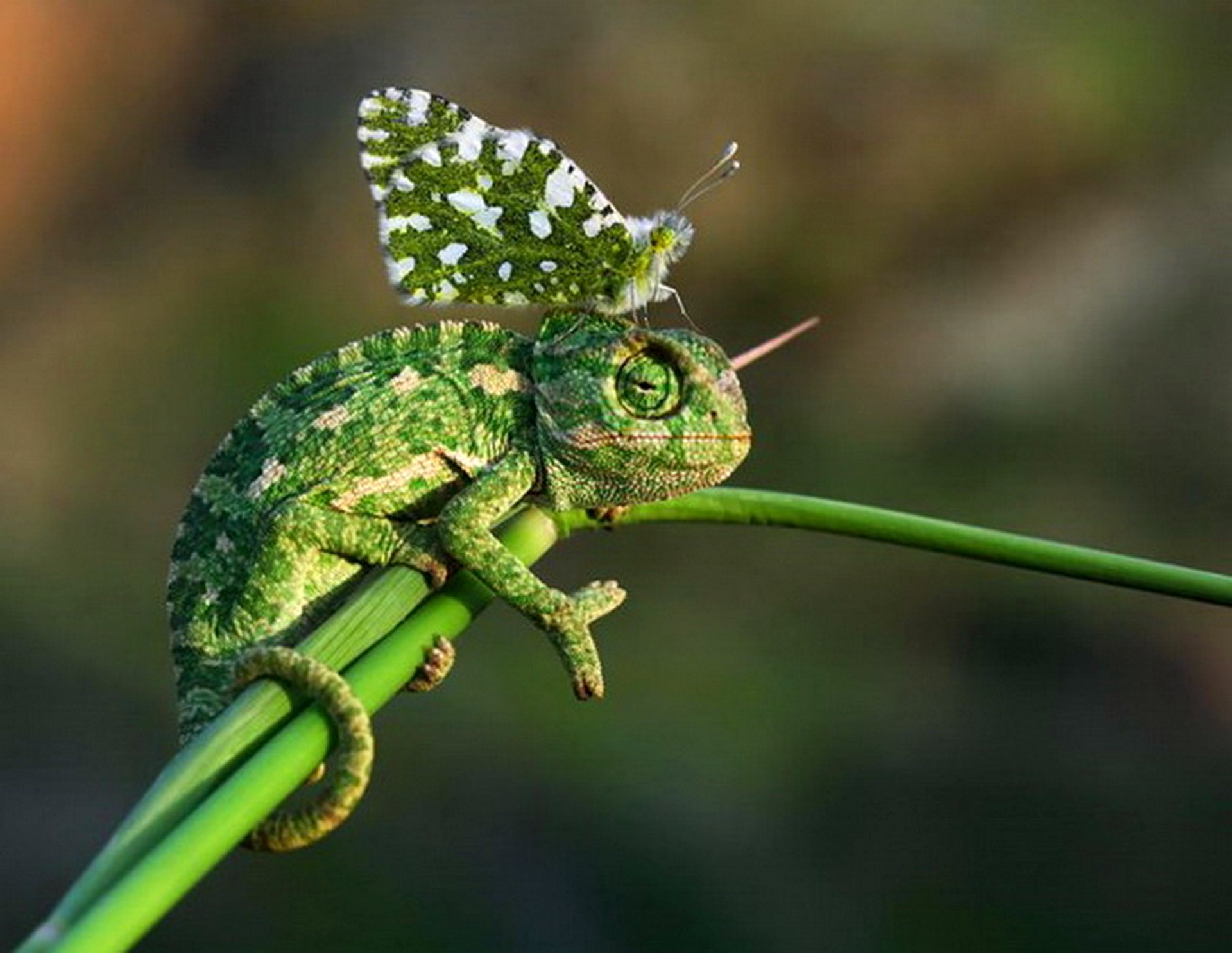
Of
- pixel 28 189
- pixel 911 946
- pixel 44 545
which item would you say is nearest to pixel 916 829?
pixel 911 946

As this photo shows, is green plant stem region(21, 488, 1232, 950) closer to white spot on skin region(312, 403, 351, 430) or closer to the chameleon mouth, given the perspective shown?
the chameleon mouth

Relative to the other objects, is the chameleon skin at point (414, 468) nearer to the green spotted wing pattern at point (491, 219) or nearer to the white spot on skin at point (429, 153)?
the green spotted wing pattern at point (491, 219)

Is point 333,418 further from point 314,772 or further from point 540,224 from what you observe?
point 314,772

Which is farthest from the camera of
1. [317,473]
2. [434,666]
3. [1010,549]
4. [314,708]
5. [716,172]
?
[716,172]

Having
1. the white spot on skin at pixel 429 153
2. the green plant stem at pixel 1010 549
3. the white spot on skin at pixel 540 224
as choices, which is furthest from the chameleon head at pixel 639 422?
the green plant stem at pixel 1010 549

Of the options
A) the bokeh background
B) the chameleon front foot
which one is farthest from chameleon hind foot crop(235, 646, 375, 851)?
the bokeh background

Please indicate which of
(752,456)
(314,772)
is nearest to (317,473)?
(314,772)
